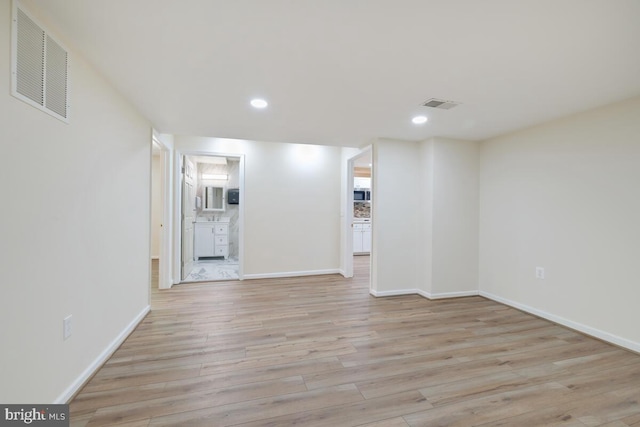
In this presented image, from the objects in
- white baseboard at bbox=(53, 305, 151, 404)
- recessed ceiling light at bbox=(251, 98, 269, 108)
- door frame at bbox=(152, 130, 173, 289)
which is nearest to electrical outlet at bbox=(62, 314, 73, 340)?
white baseboard at bbox=(53, 305, 151, 404)

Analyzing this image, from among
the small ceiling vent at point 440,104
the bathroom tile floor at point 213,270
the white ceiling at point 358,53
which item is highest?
the small ceiling vent at point 440,104

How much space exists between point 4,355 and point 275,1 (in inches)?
80.5

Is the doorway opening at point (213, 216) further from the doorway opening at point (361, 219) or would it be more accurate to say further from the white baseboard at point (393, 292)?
the doorway opening at point (361, 219)

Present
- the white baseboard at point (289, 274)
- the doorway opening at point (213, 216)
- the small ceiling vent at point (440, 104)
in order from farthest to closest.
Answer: the doorway opening at point (213, 216), the white baseboard at point (289, 274), the small ceiling vent at point (440, 104)

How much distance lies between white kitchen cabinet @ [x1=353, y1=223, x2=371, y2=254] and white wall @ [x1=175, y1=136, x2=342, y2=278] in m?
2.21

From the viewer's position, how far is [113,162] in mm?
2227

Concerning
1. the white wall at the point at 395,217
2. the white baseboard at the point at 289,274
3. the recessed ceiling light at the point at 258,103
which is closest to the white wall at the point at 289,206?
the white baseboard at the point at 289,274

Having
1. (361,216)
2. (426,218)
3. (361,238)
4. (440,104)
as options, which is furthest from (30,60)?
(361,216)

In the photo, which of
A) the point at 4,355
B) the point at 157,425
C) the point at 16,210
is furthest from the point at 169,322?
the point at 16,210

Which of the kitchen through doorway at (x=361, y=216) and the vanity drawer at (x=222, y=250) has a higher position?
the kitchen through doorway at (x=361, y=216)

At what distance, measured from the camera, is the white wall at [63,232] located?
1244 millimetres

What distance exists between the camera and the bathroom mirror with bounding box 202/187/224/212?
23.1 feet

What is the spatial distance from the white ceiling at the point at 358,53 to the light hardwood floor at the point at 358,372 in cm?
218

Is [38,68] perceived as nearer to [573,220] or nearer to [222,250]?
[573,220]
